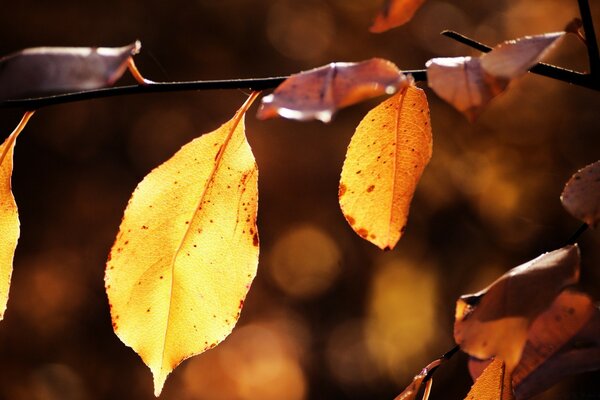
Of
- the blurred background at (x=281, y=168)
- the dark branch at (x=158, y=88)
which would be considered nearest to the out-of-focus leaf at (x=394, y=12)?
the dark branch at (x=158, y=88)

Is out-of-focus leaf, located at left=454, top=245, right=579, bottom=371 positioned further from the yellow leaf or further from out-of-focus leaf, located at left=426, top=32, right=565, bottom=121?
the yellow leaf

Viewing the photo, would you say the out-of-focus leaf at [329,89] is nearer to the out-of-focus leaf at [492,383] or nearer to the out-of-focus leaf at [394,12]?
the out-of-focus leaf at [394,12]

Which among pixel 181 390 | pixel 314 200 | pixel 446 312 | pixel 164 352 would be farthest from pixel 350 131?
pixel 164 352

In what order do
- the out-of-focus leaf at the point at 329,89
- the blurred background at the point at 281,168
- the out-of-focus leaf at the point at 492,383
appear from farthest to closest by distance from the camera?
the blurred background at the point at 281,168
the out-of-focus leaf at the point at 492,383
the out-of-focus leaf at the point at 329,89

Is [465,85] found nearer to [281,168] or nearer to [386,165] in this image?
[386,165]

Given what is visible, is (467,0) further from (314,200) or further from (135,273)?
(135,273)

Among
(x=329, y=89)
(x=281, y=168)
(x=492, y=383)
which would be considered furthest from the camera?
(x=281, y=168)

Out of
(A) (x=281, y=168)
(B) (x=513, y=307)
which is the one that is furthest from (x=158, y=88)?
(A) (x=281, y=168)
